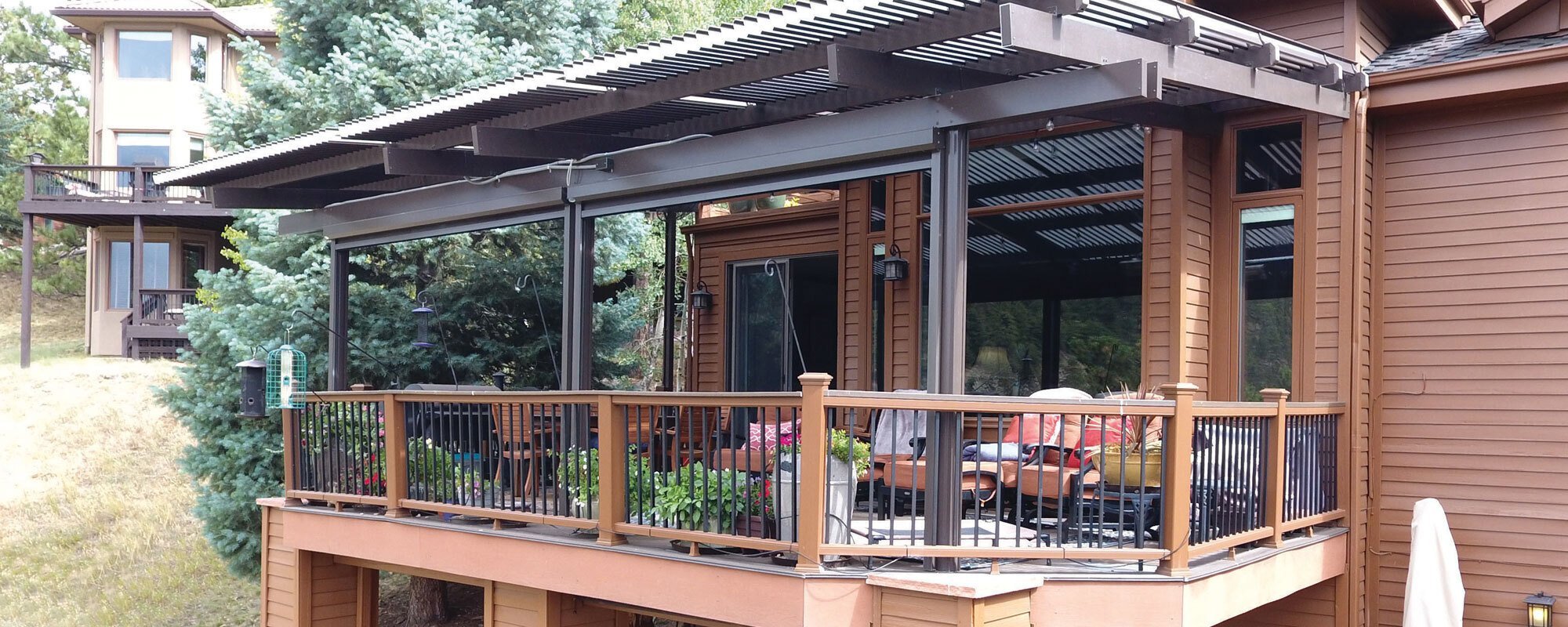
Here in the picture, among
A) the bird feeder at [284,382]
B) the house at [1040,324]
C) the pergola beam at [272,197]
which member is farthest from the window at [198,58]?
the bird feeder at [284,382]

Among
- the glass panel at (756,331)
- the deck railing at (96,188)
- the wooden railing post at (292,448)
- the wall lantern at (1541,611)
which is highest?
the deck railing at (96,188)

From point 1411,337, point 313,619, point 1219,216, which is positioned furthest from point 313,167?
point 1411,337

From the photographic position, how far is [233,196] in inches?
384

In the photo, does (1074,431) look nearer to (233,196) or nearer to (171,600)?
(233,196)

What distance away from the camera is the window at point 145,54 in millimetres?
24688

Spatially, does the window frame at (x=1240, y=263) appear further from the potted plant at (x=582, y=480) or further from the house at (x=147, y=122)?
the house at (x=147, y=122)

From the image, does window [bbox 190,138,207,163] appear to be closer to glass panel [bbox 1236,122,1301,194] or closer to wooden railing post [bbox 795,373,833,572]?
glass panel [bbox 1236,122,1301,194]

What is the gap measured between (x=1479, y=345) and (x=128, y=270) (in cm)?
2492

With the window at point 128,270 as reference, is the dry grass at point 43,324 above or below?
below

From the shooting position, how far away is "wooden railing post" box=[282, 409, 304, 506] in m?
8.52

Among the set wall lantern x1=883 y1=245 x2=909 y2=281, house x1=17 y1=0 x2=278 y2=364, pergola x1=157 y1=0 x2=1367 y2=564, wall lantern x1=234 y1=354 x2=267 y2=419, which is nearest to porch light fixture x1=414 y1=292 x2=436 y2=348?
pergola x1=157 y1=0 x2=1367 y2=564

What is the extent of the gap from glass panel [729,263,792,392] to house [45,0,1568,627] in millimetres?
1598

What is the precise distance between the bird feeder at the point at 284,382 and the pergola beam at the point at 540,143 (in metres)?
2.47

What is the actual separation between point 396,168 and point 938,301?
13.3 feet
